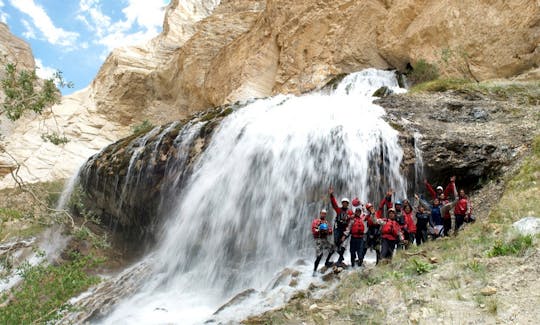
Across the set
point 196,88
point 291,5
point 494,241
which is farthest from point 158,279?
point 196,88

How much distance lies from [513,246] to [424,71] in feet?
43.5

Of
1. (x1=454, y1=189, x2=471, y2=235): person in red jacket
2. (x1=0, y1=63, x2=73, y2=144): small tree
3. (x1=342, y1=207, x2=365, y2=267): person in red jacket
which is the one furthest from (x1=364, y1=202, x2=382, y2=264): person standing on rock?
(x1=0, y1=63, x2=73, y2=144): small tree

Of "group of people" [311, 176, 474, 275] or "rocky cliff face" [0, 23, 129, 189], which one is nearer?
"group of people" [311, 176, 474, 275]

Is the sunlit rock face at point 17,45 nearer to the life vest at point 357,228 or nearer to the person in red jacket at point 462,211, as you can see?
the life vest at point 357,228

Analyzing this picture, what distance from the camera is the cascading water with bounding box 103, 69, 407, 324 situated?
10.7 m

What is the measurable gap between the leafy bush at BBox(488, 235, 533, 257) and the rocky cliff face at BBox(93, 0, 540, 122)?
11568mm

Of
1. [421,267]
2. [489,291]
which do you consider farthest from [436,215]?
[489,291]

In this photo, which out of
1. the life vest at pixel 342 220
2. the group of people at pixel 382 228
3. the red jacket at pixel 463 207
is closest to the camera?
the group of people at pixel 382 228

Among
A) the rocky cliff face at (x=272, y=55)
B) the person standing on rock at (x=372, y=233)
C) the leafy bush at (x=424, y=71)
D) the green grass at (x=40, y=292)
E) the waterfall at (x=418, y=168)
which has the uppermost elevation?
the rocky cliff face at (x=272, y=55)

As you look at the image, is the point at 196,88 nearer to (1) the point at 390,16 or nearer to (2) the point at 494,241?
(1) the point at 390,16

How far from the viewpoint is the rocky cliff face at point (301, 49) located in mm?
17250

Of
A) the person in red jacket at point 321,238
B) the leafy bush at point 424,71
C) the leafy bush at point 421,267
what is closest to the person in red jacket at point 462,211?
the person in red jacket at point 321,238

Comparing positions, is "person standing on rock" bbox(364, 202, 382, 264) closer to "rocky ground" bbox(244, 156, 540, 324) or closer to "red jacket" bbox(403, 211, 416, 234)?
"red jacket" bbox(403, 211, 416, 234)

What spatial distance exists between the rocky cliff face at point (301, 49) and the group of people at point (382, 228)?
9.26 meters
